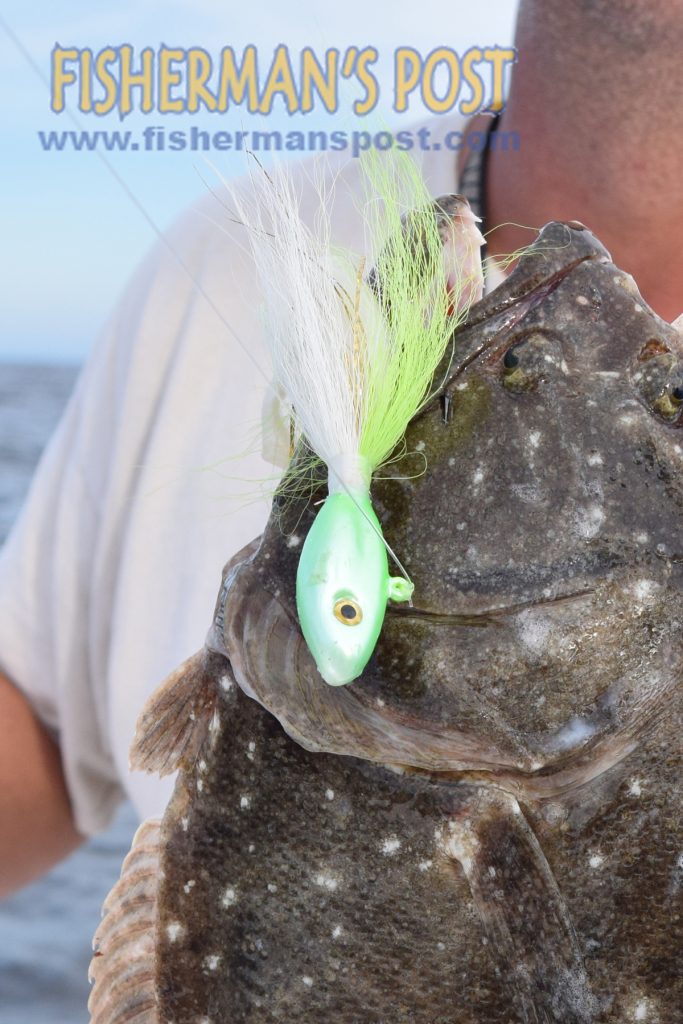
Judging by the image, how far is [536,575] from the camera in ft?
2.91

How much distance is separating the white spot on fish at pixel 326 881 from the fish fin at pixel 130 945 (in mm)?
198

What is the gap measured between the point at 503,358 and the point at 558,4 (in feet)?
3.86

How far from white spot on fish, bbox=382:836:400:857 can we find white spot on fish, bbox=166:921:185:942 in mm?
246

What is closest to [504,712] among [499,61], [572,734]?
[572,734]

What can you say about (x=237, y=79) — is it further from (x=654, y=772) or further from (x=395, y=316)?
(x=654, y=772)

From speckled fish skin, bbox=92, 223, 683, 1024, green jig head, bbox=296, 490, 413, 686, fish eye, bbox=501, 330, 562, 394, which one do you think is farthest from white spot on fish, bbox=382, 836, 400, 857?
fish eye, bbox=501, 330, 562, 394

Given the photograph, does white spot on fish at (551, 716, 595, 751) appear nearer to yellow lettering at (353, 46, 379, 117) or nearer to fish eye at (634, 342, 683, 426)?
fish eye at (634, 342, 683, 426)

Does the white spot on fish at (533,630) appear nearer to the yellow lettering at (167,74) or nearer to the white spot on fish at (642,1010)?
the white spot on fish at (642,1010)

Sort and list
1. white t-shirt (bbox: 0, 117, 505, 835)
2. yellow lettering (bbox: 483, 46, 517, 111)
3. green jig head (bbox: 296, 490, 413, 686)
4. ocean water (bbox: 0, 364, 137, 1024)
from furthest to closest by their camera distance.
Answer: ocean water (bbox: 0, 364, 137, 1024) < white t-shirt (bbox: 0, 117, 505, 835) < yellow lettering (bbox: 483, 46, 517, 111) < green jig head (bbox: 296, 490, 413, 686)

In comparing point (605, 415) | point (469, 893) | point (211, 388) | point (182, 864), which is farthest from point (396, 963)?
point (211, 388)

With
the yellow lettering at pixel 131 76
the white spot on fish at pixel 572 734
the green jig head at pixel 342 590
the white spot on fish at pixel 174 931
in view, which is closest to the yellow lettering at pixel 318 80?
the yellow lettering at pixel 131 76

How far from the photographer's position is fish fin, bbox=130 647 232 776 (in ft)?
3.39

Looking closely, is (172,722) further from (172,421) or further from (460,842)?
(172,421)

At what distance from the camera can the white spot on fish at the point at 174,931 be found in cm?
102
